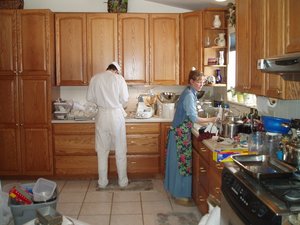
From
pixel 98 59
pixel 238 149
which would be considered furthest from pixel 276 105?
pixel 98 59

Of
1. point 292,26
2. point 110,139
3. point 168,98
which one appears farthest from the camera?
point 168,98

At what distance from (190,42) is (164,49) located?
1.23 feet

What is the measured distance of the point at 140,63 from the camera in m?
4.77

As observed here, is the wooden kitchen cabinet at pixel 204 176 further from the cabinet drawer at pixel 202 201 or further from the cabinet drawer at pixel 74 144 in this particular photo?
the cabinet drawer at pixel 74 144

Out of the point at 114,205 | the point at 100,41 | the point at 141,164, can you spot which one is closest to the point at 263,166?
the point at 114,205

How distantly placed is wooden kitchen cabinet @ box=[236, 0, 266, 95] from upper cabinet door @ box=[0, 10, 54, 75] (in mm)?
2573

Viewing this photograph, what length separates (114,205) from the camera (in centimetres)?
373

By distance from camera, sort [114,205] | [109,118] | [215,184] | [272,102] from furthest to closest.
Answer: [109,118] < [114,205] < [272,102] < [215,184]

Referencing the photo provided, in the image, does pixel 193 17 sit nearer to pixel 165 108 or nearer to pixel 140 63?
pixel 140 63

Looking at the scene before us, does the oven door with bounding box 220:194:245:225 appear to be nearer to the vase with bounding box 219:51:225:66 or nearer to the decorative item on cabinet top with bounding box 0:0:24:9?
the vase with bounding box 219:51:225:66

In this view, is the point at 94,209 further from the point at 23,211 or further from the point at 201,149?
the point at 201,149

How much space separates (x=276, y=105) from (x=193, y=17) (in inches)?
81.7

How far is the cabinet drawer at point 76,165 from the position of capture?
4.58 metres

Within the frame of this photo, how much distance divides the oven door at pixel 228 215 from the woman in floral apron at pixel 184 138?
1555 millimetres
